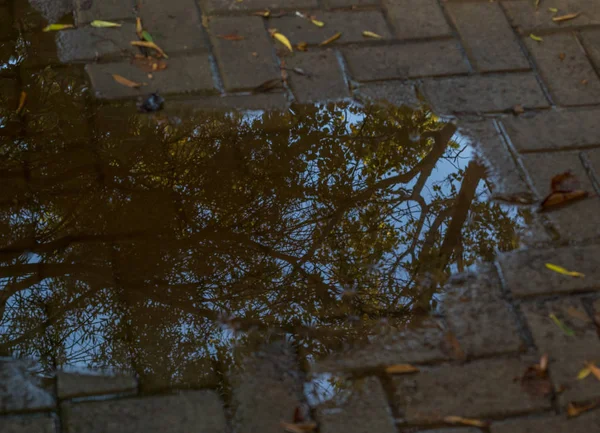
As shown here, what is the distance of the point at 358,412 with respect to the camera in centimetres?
229

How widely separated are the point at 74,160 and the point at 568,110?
236 centimetres

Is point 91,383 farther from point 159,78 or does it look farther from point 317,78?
point 317,78

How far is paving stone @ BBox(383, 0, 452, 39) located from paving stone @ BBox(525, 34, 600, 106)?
0.49m

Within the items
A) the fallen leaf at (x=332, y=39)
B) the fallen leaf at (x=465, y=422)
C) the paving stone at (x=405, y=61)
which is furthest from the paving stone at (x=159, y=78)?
the fallen leaf at (x=465, y=422)

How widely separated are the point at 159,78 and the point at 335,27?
102 cm

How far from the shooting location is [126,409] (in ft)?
7.39

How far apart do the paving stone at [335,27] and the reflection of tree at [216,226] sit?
0.56 metres

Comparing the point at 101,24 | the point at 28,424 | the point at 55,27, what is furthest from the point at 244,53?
the point at 28,424

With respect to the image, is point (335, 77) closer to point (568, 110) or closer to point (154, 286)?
point (568, 110)

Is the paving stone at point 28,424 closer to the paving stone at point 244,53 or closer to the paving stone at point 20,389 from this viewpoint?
the paving stone at point 20,389

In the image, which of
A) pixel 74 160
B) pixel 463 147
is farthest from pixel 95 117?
pixel 463 147

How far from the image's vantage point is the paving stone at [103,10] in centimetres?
371

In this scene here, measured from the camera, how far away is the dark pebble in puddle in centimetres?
326

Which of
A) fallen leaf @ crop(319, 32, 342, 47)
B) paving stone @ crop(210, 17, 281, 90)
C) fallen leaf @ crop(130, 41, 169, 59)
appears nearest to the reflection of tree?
paving stone @ crop(210, 17, 281, 90)
